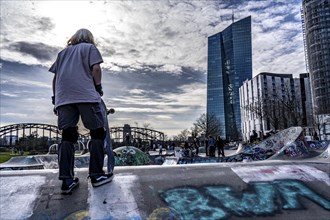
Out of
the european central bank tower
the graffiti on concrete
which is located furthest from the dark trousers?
the european central bank tower

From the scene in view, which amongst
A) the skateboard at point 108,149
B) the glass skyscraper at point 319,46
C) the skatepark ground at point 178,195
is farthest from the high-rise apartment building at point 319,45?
the skateboard at point 108,149

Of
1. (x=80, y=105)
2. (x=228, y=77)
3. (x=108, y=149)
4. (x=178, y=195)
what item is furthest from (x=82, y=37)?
(x=228, y=77)

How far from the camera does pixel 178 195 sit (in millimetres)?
3061

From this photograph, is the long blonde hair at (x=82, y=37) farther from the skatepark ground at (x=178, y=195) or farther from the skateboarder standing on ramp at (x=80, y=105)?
the skatepark ground at (x=178, y=195)

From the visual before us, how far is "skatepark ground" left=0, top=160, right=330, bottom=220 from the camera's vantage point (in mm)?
2713

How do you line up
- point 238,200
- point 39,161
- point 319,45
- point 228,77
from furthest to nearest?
point 228,77
point 319,45
point 39,161
point 238,200

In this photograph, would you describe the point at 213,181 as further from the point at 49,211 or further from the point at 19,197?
the point at 19,197

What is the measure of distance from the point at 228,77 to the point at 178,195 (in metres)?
149

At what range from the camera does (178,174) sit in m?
3.66

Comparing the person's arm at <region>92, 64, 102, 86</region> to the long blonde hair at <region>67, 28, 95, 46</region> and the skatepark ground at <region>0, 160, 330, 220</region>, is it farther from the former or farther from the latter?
the skatepark ground at <region>0, 160, 330, 220</region>

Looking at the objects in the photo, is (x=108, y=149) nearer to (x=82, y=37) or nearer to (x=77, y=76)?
(x=77, y=76)

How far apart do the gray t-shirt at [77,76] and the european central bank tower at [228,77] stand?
13981cm

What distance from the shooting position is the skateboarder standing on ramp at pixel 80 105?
3.20 m

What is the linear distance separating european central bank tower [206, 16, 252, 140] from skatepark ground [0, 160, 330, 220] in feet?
457
